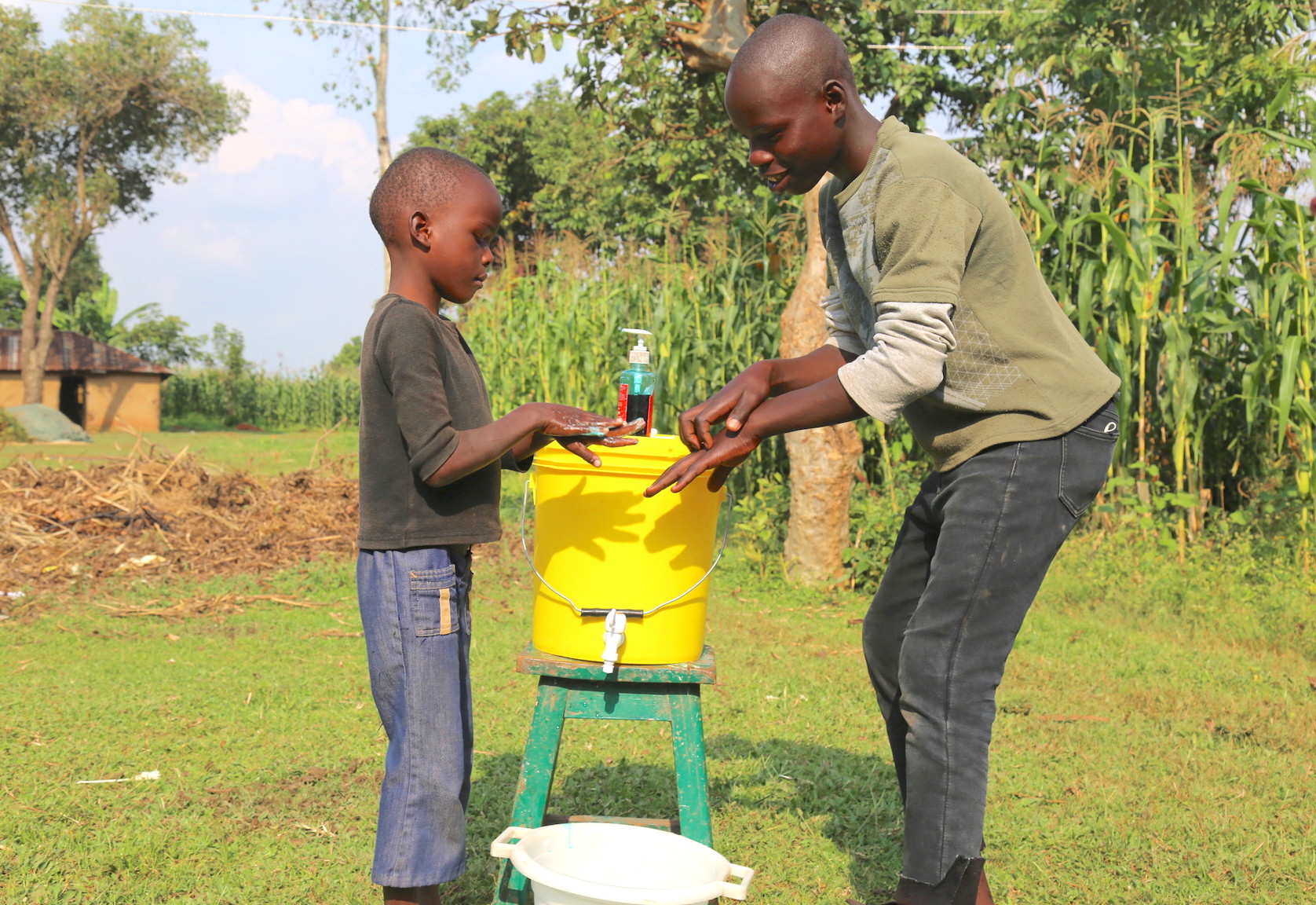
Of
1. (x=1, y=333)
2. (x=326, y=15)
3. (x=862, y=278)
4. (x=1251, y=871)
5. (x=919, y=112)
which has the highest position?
(x=326, y=15)

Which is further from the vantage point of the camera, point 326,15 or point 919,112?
point 326,15

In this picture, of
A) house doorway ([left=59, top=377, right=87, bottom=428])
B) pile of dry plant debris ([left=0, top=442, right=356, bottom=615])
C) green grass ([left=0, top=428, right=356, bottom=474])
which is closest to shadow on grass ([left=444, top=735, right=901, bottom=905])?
pile of dry plant debris ([left=0, top=442, right=356, bottom=615])

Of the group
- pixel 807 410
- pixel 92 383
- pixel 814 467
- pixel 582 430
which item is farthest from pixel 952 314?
pixel 92 383

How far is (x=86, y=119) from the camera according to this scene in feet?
83.8

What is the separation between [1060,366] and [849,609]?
13.0 ft

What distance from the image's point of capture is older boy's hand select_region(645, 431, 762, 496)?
2.10 m

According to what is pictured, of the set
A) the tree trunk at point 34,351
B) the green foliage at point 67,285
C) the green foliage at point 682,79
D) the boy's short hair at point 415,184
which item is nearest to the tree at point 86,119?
the tree trunk at point 34,351

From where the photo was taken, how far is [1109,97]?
25.2 ft

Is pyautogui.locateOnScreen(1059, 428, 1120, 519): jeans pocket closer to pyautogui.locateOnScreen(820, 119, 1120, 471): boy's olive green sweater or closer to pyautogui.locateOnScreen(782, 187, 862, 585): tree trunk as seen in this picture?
pyautogui.locateOnScreen(820, 119, 1120, 471): boy's olive green sweater

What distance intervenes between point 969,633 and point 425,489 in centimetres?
117

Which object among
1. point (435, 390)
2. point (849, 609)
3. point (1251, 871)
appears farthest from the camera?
point (849, 609)

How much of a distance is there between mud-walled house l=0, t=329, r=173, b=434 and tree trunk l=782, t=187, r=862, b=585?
21530 millimetres

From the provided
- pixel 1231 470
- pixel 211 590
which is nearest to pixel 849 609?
pixel 1231 470

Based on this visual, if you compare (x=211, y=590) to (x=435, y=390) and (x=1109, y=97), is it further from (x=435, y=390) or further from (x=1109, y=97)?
(x=1109, y=97)
